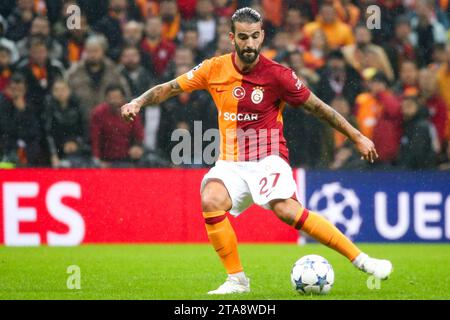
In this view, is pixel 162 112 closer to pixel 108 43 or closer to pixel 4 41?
pixel 108 43

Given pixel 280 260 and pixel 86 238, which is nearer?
pixel 280 260

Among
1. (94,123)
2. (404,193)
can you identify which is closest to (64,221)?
(94,123)

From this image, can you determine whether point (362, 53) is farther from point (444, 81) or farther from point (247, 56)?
point (247, 56)

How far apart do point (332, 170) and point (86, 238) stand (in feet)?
10.5

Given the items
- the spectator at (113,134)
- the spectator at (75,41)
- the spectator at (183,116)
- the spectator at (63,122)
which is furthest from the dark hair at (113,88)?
the spectator at (75,41)

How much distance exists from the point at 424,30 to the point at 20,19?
5.46 metres

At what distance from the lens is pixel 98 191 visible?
1293 cm

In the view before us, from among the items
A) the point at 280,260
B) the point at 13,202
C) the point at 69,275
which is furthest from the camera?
the point at 13,202

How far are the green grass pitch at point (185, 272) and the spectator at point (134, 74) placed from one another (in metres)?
2.07

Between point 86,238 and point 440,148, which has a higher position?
point 440,148

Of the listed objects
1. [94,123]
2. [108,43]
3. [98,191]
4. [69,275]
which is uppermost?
[108,43]

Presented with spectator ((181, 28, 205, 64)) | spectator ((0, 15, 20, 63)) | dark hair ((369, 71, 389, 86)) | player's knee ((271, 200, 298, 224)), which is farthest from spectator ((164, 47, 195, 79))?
player's knee ((271, 200, 298, 224))

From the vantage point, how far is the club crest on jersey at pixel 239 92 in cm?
806

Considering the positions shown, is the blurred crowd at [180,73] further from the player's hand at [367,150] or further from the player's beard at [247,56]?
the player's hand at [367,150]
